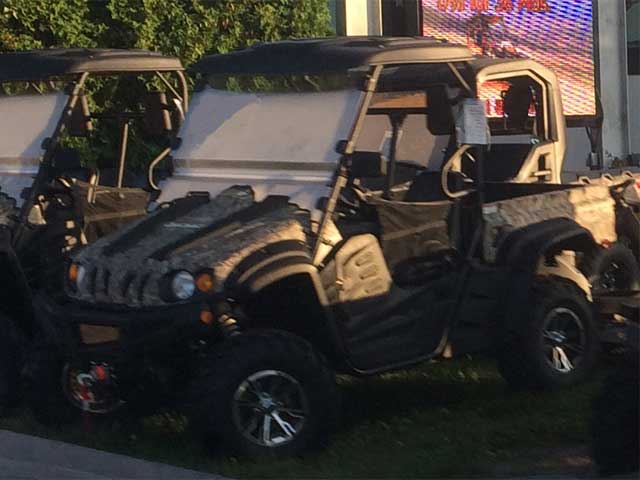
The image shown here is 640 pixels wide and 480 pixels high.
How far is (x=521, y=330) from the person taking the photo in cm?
731

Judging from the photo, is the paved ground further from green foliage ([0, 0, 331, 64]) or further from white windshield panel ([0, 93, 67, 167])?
green foliage ([0, 0, 331, 64])

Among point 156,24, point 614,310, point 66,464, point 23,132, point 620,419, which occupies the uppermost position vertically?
point 156,24

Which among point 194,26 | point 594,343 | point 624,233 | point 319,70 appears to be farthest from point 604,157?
point 319,70

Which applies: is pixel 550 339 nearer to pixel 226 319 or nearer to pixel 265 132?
pixel 265 132

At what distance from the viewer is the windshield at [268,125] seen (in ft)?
23.0

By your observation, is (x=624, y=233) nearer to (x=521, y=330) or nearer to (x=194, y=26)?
(x=521, y=330)

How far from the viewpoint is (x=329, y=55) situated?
6.83 metres

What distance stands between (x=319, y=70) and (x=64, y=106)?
2.31 m

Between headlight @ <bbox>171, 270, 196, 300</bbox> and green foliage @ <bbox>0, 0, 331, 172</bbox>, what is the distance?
435 cm

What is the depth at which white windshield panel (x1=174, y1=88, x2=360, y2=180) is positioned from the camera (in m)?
7.00

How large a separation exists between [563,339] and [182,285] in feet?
8.19

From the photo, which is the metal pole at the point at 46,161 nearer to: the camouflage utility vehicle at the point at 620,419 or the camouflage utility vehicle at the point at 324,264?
the camouflage utility vehicle at the point at 324,264

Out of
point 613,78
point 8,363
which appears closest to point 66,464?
point 8,363

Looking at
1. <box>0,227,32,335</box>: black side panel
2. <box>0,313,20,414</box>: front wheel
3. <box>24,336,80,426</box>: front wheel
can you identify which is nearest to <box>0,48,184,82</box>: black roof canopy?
<box>0,227,32,335</box>: black side panel
